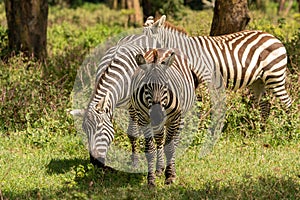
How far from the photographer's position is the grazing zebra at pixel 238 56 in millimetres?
10117

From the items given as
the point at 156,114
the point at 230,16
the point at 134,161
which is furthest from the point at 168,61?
the point at 230,16

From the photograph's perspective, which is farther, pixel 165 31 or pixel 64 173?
pixel 165 31

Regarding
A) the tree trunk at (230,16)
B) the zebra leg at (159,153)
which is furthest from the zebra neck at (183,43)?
the zebra leg at (159,153)

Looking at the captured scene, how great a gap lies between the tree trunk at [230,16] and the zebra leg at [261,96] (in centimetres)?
156

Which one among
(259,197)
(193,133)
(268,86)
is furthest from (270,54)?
(259,197)

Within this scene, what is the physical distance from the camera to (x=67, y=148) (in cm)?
924

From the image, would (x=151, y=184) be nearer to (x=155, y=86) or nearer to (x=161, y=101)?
(x=161, y=101)

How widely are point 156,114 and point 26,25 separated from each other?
7424mm

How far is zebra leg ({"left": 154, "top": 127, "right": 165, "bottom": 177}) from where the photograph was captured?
24.5 feet

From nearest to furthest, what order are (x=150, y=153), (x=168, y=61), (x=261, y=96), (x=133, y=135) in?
(x=168, y=61), (x=150, y=153), (x=133, y=135), (x=261, y=96)

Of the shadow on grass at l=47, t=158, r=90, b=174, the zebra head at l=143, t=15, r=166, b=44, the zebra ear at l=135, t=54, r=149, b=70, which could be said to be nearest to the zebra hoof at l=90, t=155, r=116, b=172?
the shadow on grass at l=47, t=158, r=90, b=174

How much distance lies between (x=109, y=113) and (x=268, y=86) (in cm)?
373

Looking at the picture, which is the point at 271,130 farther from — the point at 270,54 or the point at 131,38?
the point at 131,38

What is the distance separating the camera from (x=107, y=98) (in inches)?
289
